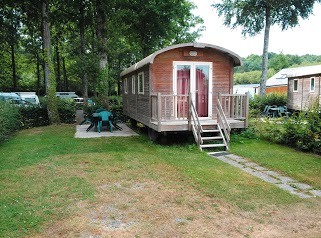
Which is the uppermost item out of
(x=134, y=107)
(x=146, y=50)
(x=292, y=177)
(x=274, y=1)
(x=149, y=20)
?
(x=274, y=1)

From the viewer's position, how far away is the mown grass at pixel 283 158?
213 inches

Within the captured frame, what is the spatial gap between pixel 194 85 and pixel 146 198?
19.3 ft

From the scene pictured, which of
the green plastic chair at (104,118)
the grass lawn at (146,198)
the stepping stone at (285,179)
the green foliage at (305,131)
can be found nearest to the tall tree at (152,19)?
the green plastic chair at (104,118)

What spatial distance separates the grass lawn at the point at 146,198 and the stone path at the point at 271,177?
234 millimetres

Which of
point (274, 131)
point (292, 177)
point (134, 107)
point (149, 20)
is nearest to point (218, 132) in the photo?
point (274, 131)

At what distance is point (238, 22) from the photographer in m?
21.6

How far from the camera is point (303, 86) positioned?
17141 millimetres

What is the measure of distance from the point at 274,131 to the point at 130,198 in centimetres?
645

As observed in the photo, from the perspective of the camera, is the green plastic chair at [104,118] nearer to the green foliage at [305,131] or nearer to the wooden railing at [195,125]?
the wooden railing at [195,125]

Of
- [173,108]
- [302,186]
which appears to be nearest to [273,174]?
[302,186]

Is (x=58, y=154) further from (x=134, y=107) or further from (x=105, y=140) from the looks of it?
(x=134, y=107)

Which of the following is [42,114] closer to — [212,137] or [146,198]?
[212,137]

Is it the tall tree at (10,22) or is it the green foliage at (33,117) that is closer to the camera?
the green foliage at (33,117)

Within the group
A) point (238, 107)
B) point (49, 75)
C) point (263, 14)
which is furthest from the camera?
point (263, 14)
